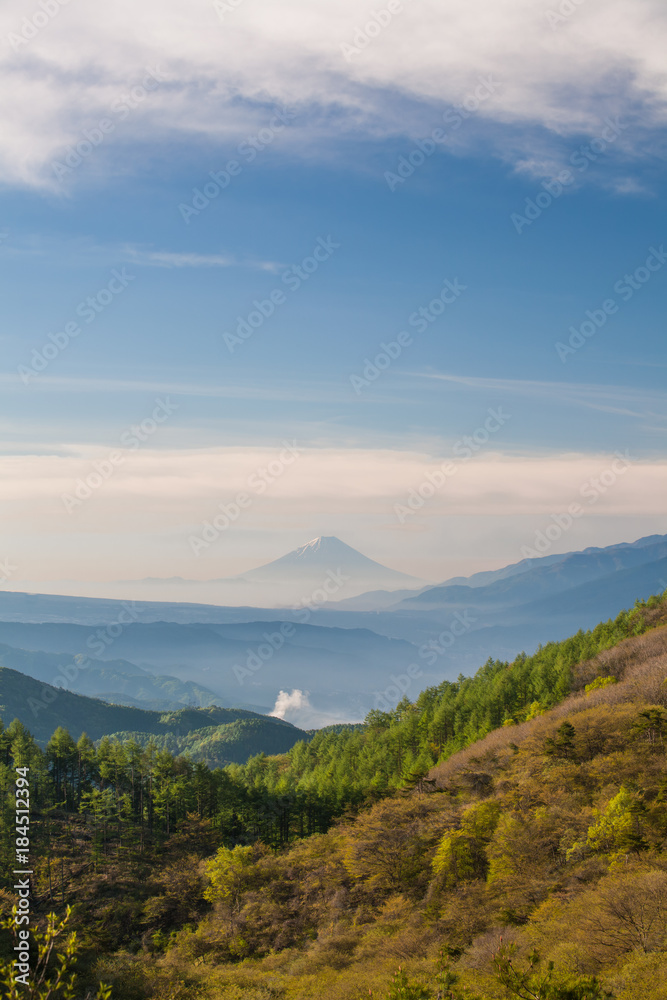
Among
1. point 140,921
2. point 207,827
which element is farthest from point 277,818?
point 140,921

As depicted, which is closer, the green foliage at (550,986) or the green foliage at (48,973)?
the green foliage at (48,973)

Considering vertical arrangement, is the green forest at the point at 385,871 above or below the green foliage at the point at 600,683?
below

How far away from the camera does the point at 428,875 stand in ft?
170

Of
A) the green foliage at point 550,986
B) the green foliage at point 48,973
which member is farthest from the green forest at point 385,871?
the green foliage at point 48,973

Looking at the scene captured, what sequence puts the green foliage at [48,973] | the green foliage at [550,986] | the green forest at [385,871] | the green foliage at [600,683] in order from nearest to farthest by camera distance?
the green foliage at [48,973] < the green foliage at [550,986] < the green forest at [385,871] < the green foliage at [600,683]

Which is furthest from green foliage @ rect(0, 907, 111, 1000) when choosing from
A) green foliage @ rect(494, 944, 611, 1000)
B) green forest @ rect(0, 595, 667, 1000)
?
green foliage @ rect(494, 944, 611, 1000)

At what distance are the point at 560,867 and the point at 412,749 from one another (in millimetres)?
70936

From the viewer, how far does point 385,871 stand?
172 ft

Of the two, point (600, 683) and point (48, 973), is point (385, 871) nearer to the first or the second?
point (48, 973)

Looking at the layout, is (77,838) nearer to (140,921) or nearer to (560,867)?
(140,921)

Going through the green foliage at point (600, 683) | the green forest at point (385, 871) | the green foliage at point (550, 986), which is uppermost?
the green foliage at point (600, 683)

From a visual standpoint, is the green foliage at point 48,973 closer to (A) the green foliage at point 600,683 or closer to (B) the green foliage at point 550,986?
(B) the green foliage at point 550,986

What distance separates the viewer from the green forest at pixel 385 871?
1232 inches

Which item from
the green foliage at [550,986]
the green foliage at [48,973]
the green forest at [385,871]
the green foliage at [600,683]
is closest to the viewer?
the green foliage at [48,973]
